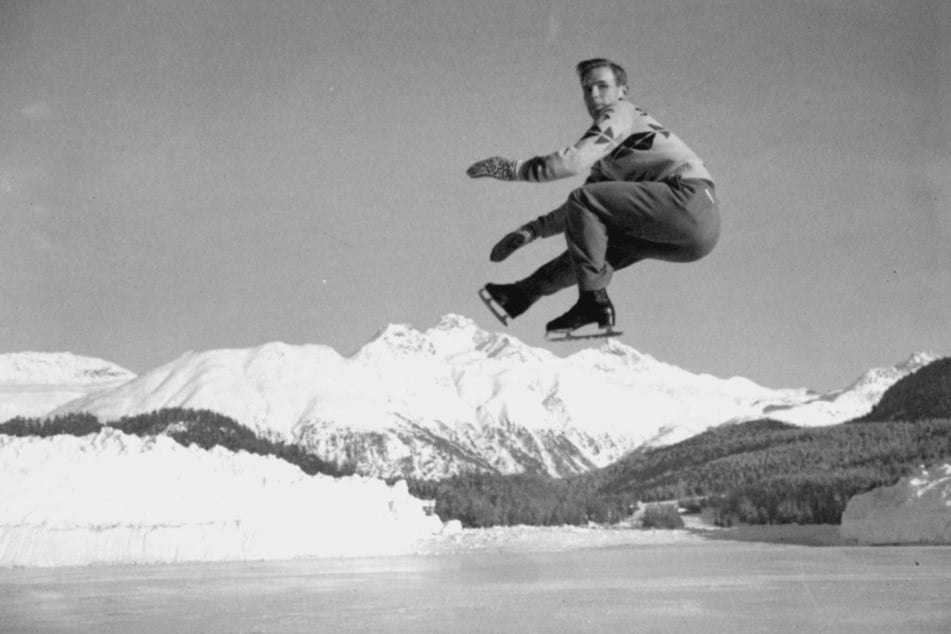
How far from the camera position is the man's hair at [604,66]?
541cm

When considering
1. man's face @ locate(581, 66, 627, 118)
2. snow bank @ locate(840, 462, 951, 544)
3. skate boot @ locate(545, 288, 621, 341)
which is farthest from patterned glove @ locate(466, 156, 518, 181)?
snow bank @ locate(840, 462, 951, 544)

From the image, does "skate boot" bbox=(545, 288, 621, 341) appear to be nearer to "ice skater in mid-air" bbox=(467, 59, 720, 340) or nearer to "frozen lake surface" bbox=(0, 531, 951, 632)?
"ice skater in mid-air" bbox=(467, 59, 720, 340)

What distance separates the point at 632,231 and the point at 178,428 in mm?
153116

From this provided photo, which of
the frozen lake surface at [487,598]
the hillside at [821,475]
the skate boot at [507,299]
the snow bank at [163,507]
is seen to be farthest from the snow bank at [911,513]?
the skate boot at [507,299]

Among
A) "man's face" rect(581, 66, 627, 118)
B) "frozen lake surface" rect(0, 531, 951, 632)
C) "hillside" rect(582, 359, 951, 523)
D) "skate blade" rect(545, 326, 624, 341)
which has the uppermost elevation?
"hillside" rect(582, 359, 951, 523)

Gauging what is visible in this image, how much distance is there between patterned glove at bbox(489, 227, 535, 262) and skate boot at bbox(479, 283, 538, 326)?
0.19 m

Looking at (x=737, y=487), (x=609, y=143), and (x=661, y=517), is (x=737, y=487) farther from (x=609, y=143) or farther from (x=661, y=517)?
(x=609, y=143)

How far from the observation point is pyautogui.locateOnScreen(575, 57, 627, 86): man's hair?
17.8ft

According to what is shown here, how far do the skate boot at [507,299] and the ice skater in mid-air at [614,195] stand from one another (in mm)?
214

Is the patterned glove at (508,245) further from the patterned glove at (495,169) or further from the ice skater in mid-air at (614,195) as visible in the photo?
the patterned glove at (495,169)

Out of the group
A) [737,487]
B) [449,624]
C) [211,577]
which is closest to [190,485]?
[211,577]

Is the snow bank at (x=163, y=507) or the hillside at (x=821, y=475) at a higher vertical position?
the hillside at (x=821, y=475)

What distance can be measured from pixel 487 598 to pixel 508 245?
75.5 feet

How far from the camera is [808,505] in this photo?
132 m
